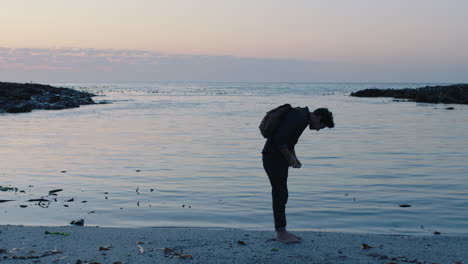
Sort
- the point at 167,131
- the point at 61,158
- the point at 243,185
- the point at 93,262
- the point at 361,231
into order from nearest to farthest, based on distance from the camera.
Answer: the point at 93,262, the point at 361,231, the point at 243,185, the point at 61,158, the point at 167,131

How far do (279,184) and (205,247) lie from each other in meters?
1.24

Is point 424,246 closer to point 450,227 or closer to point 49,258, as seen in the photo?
point 450,227

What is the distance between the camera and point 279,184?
21.5 ft

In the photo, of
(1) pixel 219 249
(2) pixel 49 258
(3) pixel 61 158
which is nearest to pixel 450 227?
(1) pixel 219 249

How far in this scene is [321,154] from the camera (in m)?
16.9

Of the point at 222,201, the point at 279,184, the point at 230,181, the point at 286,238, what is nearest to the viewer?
the point at 279,184

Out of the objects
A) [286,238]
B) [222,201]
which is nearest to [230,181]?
[222,201]

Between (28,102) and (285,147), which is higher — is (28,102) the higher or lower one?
the lower one

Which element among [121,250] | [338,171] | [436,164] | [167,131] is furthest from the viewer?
[167,131]

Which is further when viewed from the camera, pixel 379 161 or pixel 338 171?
pixel 379 161

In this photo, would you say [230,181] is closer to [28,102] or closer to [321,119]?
[321,119]

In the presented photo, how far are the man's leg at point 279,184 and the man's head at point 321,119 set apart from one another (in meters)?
0.62

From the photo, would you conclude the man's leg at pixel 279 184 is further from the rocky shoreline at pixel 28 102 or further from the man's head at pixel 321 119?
the rocky shoreline at pixel 28 102

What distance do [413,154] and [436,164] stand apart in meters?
Answer: 2.11
